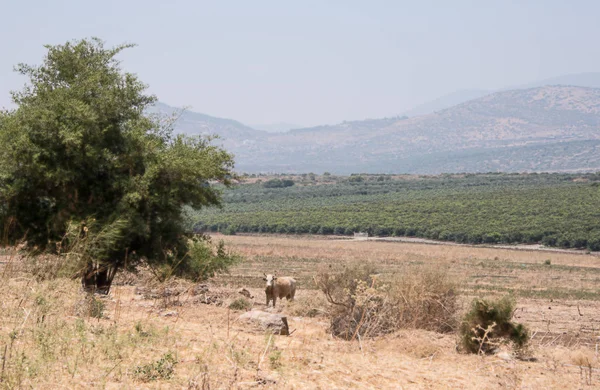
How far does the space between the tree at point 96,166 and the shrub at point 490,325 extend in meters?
6.81

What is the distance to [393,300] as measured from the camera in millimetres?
13898

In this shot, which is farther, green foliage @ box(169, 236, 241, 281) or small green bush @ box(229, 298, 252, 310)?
green foliage @ box(169, 236, 241, 281)

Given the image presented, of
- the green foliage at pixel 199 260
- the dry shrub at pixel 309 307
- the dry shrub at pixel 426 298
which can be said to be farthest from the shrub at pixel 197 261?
the dry shrub at pixel 426 298

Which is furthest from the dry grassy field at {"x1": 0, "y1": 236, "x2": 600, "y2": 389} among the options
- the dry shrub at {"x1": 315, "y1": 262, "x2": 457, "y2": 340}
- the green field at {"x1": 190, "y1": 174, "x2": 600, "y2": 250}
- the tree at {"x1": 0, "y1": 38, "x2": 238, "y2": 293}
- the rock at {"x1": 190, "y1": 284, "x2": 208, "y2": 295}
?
the green field at {"x1": 190, "y1": 174, "x2": 600, "y2": 250}

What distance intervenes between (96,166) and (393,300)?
7.55 meters

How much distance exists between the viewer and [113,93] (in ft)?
56.0

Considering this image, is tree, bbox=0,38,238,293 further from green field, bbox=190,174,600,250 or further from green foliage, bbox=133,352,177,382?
green field, bbox=190,174,600,250

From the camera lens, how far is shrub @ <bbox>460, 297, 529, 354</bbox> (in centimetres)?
1202

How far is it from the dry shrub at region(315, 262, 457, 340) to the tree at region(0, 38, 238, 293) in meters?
3.93

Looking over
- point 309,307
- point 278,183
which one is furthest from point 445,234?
point 278,183

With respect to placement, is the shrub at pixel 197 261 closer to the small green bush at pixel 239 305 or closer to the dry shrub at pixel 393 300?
the small green bush at pixel 239 305

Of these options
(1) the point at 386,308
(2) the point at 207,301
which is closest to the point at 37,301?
(1) the point at 386,308

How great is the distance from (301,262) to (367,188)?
11910cm

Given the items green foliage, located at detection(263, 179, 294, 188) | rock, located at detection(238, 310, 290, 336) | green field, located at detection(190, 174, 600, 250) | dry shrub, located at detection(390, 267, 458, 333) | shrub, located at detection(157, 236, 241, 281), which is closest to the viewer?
rock, located at detection(238, 310, 290, 336)
